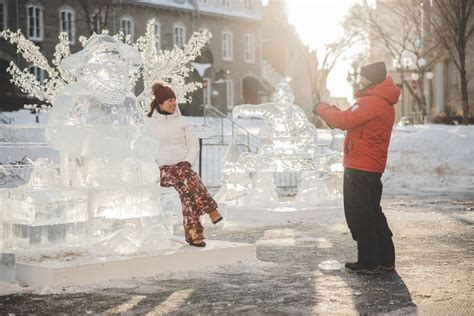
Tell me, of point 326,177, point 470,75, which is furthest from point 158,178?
point 470,75

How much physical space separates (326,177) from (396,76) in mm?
51279

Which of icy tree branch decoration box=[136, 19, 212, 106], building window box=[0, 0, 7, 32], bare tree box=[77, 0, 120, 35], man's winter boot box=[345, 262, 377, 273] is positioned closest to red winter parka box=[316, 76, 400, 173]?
man's winter boot box=[345, 262, 377, 273]

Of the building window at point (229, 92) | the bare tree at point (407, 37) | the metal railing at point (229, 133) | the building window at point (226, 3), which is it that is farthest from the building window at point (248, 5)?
the metal railing at point (229, 133)

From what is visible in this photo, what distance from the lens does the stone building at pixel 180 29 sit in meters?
39.8

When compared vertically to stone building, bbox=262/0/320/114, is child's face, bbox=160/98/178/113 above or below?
below

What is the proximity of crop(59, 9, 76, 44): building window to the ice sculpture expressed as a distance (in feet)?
113

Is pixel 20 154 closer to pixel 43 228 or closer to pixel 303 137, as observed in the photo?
pixel 303 137

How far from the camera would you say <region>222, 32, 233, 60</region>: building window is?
50.7 m

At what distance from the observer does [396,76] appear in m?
64.2

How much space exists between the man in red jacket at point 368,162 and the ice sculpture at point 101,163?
1760 mm

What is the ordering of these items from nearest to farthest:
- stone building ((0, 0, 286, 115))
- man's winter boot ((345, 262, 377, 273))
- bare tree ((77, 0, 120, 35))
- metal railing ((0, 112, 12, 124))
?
1. man's winter boot ((345, 262, 377, 273))
2. metal railing ((0, 112, 12, 124))
3. bare tree ((77, 0, 120, 35))
4. stone building ((0, 0, 286, 115))

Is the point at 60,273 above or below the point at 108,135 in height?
below

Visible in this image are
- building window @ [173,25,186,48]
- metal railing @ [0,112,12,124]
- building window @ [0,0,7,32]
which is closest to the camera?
metal railing @ [0,112,12,124]

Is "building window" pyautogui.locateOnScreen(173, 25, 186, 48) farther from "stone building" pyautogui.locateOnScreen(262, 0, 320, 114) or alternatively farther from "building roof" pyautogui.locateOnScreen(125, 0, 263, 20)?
"stone building" pyautogui.locateOnScreen(262, 0, 320, 114)
